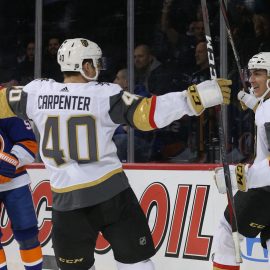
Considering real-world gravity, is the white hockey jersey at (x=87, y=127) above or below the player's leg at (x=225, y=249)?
above

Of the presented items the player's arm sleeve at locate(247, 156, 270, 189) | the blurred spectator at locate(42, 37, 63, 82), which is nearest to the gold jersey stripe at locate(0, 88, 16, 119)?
A: the player's arm sleeve at locate(247, 156, 270, 189)

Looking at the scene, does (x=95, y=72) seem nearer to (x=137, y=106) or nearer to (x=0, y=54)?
(x=137, y=106)

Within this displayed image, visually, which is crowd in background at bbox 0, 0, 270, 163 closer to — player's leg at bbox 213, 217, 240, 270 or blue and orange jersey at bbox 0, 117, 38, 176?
player's leg at bbox 213, 217, 240, 270

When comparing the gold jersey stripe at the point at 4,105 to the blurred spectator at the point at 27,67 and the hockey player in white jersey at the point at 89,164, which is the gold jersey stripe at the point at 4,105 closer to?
the hockey player in white jersey at the point at 89,164

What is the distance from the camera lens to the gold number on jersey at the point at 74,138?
3.17 meters

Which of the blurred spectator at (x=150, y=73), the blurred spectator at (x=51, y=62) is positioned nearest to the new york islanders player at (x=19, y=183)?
the blurred spectator at (x=150, y=73)

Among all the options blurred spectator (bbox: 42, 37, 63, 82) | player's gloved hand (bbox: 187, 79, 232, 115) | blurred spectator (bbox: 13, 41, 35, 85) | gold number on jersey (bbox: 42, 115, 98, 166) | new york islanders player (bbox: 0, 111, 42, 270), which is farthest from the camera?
blurred spectator (bbox: 13, 41, 35, 85)

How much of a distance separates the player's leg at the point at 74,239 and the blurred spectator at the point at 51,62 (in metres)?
3.25

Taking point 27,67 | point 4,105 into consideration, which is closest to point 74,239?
point 4,105

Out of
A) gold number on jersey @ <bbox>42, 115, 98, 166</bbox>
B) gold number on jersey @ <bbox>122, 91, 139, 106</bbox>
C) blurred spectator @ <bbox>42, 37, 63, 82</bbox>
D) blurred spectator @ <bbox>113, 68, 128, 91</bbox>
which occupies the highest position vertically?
blurred spectator @ <bbox>42, 37, 63, 82</bbox>

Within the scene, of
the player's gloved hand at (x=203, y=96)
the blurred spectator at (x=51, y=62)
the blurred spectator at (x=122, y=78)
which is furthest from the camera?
the blurred spectator at (x=51, y=62)

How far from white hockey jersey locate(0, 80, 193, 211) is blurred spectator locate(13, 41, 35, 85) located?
129 inches

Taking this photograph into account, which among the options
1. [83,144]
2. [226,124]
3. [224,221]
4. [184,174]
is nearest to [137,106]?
[83,144]

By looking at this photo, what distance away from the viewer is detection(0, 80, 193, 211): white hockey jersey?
3.12 metres
